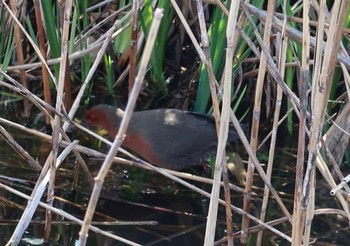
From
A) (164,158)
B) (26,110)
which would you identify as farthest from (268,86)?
(26,110)

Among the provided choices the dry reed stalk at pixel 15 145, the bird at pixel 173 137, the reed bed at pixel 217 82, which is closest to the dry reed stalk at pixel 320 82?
the reed bed at pixel 217 82

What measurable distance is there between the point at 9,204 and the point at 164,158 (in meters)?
0.83

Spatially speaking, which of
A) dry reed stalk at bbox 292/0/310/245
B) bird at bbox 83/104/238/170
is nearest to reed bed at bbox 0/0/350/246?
dry reed stalk at bbox 292/0/310/245

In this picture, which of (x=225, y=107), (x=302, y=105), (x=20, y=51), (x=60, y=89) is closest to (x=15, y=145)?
(x=60, y=89)

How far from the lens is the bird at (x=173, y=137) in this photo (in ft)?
11.1

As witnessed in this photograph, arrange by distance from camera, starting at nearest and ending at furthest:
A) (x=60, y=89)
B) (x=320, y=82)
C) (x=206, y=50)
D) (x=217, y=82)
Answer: (x=320, y=82) < (x=206, y=50) < (x=60, y=89) < (x=217, y=82)

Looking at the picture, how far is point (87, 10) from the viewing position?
11.5ft

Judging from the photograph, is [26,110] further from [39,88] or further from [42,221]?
[42,221]

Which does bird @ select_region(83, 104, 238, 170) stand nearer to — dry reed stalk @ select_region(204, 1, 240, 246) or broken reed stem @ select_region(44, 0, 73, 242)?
broken reed stem @ select_region(44, 0, 73, 242)

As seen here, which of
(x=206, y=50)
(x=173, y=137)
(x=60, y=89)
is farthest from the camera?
(x=173, y=137)

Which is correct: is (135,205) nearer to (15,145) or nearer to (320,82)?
(15,145)

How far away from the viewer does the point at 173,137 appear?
3496mm

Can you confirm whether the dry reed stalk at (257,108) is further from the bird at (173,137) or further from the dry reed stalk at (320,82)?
the bird at (173,137)

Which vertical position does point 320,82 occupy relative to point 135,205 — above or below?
above
